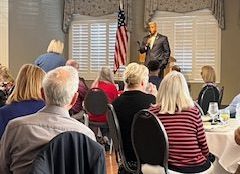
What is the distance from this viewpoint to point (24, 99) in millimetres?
3105

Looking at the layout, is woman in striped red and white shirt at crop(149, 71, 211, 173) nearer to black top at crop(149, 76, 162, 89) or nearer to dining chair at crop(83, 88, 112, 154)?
dining chair at crop(83, 88, 112, 154)

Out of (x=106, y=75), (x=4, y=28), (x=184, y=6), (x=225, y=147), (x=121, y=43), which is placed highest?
(x=184, y=6)

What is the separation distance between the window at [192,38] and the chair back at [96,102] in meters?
3.69

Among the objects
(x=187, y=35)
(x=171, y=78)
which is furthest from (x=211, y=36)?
(x=171, y=78)

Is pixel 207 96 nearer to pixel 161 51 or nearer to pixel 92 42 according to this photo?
pixel 161 51

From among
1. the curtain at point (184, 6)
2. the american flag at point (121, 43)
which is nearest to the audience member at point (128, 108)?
the curtain at point (184, 6)

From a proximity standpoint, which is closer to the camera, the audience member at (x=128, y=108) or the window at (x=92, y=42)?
the audience member at (x=128, y=108)

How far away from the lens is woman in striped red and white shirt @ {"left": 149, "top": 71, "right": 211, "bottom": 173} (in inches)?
125

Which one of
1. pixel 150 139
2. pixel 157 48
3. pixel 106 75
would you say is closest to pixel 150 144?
pixel 150 139

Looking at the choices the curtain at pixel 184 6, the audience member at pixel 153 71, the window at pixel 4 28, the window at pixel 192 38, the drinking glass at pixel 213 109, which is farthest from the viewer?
the window at pixel 4 28

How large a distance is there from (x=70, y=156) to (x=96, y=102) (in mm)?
3984

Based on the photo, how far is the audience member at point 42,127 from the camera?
7.04 ft

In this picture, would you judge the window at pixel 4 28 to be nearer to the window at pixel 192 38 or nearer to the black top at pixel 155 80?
the window at pixel 192 38

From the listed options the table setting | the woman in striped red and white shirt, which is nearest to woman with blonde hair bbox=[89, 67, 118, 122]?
the table setting
